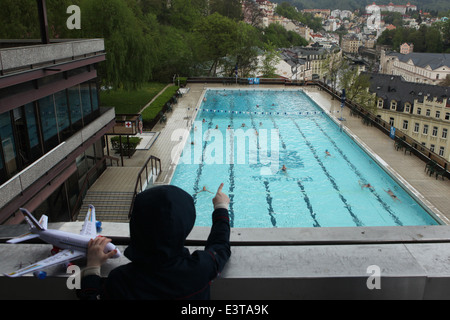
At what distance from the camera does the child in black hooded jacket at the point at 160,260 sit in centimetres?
183

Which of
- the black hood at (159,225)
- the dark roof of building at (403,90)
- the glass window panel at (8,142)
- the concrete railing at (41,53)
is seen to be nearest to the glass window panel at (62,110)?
the concrete railing at (41,53)

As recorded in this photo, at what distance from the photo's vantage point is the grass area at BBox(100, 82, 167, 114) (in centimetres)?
2782

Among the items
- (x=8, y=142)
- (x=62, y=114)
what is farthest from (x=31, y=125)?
(x=62, y=114)

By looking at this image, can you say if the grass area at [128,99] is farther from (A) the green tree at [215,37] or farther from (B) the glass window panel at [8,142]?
(B) the glass window panel at [8,142]

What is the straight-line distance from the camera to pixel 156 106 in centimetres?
2731

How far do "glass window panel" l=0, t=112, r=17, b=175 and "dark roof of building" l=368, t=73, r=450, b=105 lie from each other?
6270 cm

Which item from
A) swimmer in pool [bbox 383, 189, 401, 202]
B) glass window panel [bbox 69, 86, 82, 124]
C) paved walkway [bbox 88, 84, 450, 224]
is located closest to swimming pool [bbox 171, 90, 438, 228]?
swimmer in pool [bbox 383, 189, 401, 202]

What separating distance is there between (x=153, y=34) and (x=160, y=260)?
113ft

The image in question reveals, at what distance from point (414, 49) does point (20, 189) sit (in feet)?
487

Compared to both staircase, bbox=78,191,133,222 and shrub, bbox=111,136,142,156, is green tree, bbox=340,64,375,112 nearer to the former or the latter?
shrub, bbox=111,136,142,156

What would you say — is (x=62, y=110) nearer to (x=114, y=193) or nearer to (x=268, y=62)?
(x=114, y=193)

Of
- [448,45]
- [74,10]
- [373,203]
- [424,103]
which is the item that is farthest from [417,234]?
[448,45]
